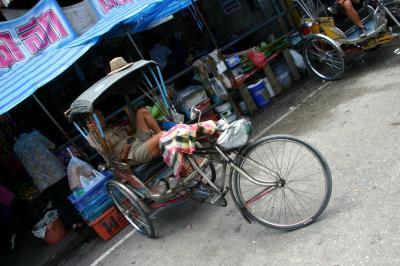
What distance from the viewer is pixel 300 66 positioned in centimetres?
771

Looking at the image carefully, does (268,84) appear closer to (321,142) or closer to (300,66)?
(300,66)

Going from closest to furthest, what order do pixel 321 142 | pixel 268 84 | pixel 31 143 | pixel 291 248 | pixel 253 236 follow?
pixel 291 248 → pixel 253 236 → pixel 321 142 → pixel 31 143 → pixel 268 84

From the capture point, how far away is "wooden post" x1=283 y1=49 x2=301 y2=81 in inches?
305

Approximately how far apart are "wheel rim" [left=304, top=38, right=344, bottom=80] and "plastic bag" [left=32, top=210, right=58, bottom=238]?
545 cm

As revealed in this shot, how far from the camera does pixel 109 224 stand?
5.54 metres

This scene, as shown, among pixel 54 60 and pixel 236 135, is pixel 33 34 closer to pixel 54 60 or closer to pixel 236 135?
pixel 54 60

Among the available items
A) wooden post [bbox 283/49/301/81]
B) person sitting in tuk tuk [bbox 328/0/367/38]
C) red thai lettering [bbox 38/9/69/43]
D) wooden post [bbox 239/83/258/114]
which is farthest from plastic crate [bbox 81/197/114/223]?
person sitting in tuk tuk [bbox 328/0/367/38]

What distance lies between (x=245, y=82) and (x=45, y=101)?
471 centimetres

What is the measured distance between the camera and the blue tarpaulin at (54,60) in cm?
551

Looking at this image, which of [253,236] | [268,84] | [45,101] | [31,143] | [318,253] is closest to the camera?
[318,253]

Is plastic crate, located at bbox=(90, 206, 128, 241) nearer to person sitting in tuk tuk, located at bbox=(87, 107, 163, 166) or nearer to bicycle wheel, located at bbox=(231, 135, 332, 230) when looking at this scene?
person sitting in tuk tuk, located at bbox=(87, 107, 163, 166)

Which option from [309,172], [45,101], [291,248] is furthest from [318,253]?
[45,101]

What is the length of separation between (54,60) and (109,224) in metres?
2.93

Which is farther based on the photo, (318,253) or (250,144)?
(250,144)
